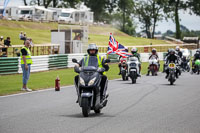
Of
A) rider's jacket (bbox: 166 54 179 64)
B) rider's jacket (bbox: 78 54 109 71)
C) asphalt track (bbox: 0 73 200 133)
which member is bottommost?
asphalt track (bbox: 0 73 200 133)

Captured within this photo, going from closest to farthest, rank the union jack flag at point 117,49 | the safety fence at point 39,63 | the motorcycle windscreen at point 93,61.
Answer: the motorcycle windscreen at point 93,61 < the union jack flag at point 117,49 < the safety fence at point 39,63

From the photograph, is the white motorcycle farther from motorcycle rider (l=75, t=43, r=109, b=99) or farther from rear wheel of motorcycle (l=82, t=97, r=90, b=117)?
rear wheel of motorcycle (l=82, t=97, r=90, b=117)

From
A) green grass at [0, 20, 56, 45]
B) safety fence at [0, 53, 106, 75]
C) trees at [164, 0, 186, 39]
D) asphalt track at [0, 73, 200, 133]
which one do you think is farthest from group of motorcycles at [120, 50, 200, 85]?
trees at [164, 0, 186, 39]

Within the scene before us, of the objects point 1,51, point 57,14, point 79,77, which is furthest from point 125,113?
point 57,14

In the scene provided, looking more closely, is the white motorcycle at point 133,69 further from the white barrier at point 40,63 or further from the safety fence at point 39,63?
the white barrier at point 40,63

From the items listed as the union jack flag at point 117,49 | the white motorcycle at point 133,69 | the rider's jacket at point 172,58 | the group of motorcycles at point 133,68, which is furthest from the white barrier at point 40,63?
the rider's jacket at point 172,58

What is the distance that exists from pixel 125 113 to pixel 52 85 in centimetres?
923

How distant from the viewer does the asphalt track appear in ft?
28.2

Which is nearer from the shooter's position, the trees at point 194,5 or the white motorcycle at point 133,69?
the white motorcycle at point 133,69

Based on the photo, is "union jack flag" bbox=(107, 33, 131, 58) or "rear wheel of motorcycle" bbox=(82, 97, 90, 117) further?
"union jack flag" bbox=(107, 33, 131, 58)

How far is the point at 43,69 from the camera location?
1117 inches

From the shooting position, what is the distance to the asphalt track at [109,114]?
338 inches

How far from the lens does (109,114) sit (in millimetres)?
10711

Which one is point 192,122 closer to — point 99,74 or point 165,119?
point 165,119
